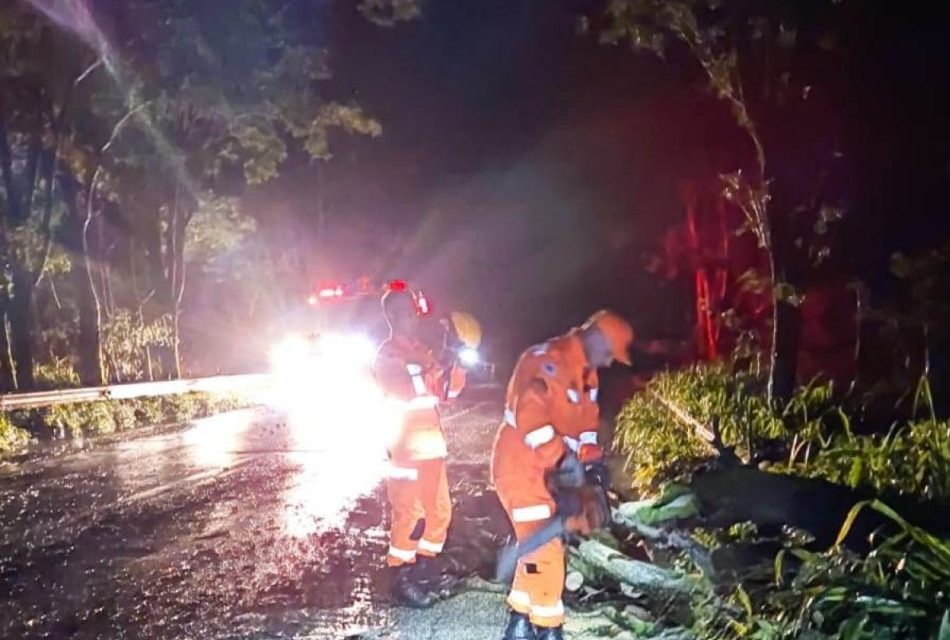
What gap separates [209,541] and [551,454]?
4.38m

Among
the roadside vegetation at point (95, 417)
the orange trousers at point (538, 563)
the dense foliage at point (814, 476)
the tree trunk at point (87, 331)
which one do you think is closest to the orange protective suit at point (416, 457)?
the orange trousers at point (538, 563)

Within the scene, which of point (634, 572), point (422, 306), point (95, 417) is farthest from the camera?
point (95, 417)

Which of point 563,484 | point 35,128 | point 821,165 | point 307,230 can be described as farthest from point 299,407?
point 307,230

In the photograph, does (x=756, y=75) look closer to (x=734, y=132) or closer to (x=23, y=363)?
(x=734, y=132)

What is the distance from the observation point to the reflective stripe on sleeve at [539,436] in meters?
5.46

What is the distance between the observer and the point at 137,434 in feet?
56.0

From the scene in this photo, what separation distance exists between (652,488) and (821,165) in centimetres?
457

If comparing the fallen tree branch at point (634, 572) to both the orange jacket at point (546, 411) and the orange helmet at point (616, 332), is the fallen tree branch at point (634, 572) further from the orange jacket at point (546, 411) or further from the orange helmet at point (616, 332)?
the orange helmet at point (616, 332)

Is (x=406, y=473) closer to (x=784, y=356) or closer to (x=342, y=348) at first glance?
(x=784, y=356)

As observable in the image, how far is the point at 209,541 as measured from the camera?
885 centimetres

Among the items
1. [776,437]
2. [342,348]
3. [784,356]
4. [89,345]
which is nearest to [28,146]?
[89,345]

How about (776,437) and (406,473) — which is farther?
(776,437)

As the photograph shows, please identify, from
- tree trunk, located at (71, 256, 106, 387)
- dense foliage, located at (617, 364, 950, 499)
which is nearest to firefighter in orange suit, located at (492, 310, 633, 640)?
dense foliage, located at (617, 364, 950, 499)

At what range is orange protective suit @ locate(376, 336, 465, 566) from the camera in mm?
7012
